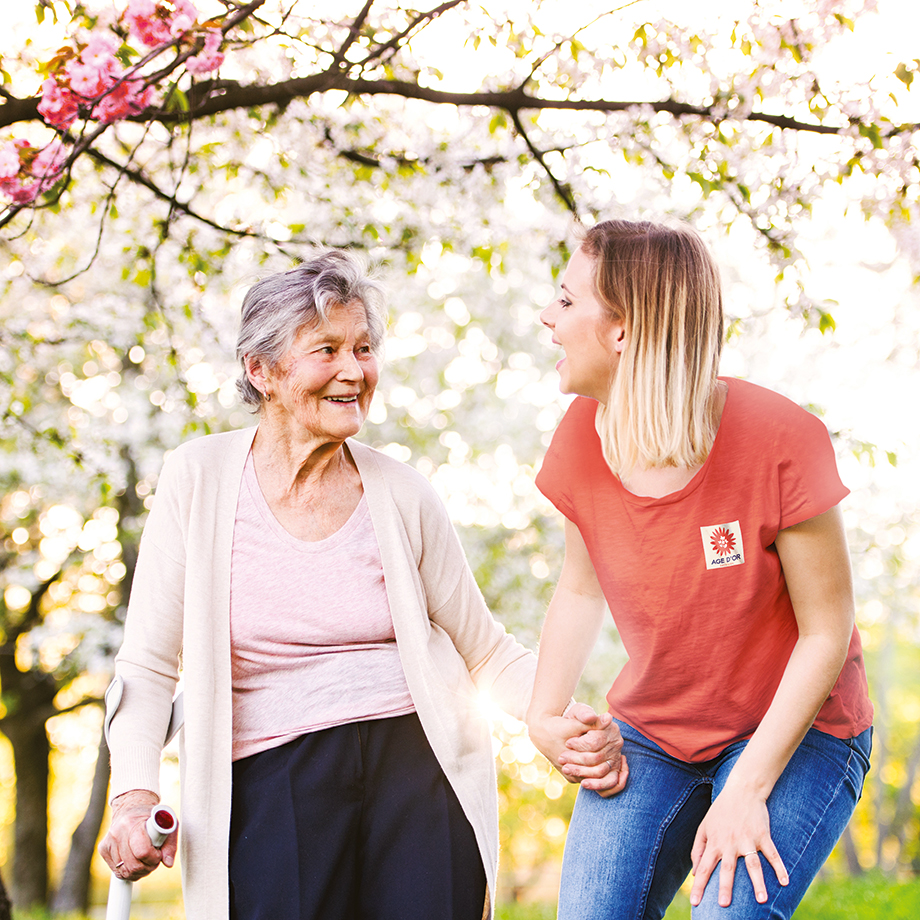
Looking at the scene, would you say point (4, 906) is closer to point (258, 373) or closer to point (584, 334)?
point (258, 373)

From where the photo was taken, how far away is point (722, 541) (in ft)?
5.79

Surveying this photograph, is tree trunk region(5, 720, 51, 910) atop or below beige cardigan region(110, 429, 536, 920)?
below

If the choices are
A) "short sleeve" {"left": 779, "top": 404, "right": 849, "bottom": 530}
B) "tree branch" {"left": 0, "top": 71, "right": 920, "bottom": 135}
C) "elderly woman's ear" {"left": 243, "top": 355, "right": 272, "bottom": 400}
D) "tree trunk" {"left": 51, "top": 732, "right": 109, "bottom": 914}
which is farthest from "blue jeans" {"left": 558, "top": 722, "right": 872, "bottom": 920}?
"tree trunk" {"left": 51, "top": 732, "right": 109, "bottom": 914}

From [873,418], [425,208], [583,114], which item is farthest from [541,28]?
[873,418]

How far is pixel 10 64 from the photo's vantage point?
3467 mm

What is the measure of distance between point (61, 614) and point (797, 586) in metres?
9.40

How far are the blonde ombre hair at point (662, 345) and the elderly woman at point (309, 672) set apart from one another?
23.9 inches

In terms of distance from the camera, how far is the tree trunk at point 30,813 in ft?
31.7

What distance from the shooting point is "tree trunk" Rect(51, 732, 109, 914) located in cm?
950

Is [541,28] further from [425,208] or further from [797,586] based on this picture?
[797,586]

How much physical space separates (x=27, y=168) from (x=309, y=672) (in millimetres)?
2079

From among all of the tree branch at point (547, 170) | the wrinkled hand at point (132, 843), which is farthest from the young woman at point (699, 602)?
the tree branch at point (547, 170)

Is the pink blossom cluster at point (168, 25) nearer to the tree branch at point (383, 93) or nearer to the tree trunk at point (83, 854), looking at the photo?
the tree branch at point (383, 93)

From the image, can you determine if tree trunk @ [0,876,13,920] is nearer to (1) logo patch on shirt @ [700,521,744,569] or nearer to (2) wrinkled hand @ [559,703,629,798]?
(2) wrinkled hand @ [559,703,629,798]
